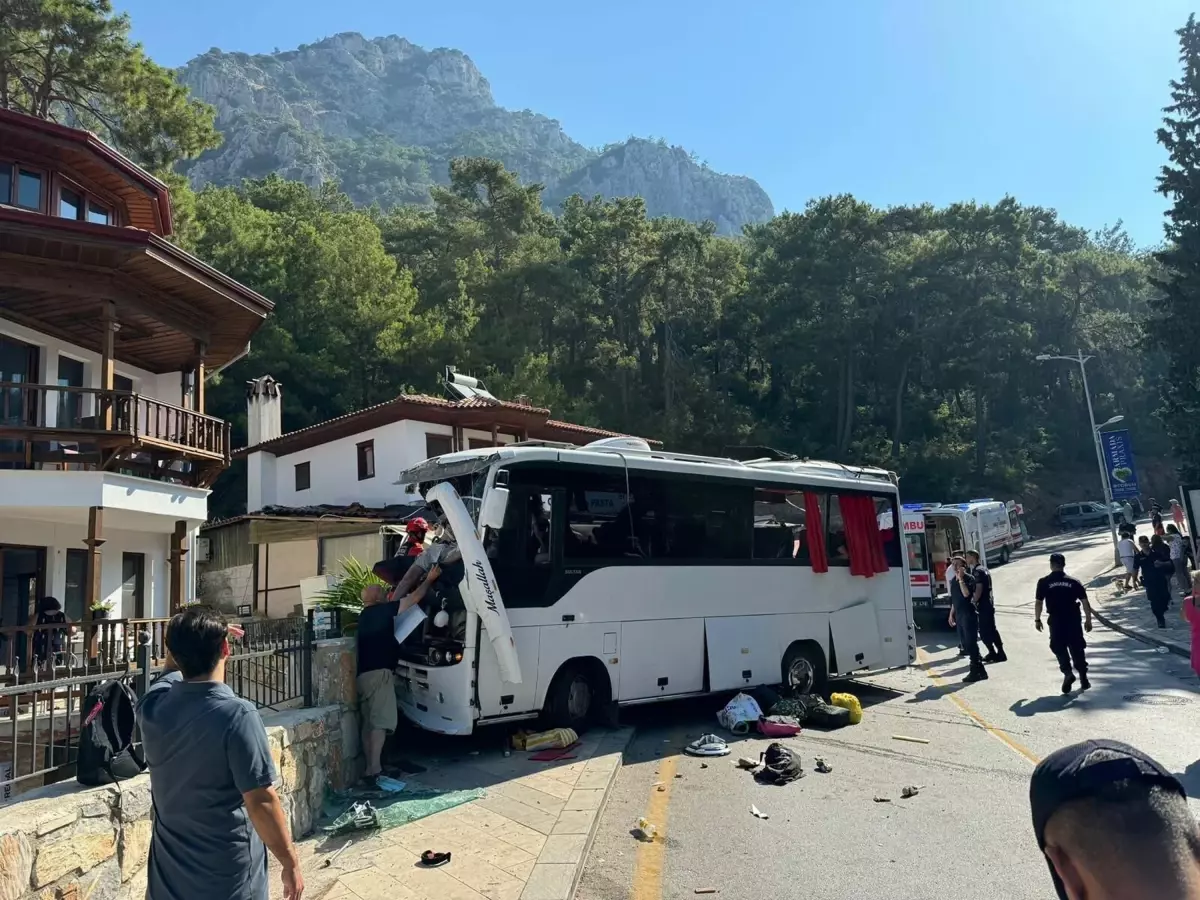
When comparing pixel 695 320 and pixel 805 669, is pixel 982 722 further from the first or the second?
pixel 695 320

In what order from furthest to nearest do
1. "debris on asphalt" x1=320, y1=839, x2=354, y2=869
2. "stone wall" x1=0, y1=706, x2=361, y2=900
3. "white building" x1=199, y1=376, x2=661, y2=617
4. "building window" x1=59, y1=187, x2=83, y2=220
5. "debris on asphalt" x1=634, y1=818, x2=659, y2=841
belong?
"white building" x1=199, y1=376, x2=661, y2=617, "building window" x1=59, y1=187, x2=83, y2=220, "debris on asphalt" x1=634, y1=818, x2=659, y2=841, "debris on asphalt" x1=320, y1=839, x2=354, y2=869, "stone wall" x1=0, y1=706, x2=361, y2=900

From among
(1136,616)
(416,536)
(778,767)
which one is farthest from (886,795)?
(1136,616)

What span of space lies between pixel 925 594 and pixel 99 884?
2147 cm

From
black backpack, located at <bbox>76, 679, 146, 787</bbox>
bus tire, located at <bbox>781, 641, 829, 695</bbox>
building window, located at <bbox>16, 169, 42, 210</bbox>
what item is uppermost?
building window, located at <bbox>16, 169, 42, 210</bbox>

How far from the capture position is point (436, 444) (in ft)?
88.9

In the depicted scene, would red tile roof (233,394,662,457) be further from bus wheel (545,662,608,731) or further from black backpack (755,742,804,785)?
black backpack (755,742,804,785)

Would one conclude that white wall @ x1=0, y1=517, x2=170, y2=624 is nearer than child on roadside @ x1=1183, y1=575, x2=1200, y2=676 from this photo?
No

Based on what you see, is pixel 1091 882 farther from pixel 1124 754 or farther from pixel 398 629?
pixel 398 629

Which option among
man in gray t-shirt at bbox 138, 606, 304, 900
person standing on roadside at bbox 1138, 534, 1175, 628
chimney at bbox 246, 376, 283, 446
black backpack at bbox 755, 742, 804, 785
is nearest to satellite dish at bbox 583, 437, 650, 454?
black backpack at bbox 755, 742, 804, 785

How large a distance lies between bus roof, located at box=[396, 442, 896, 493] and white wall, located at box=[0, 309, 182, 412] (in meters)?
9.44

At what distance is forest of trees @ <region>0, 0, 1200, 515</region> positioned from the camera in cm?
3925

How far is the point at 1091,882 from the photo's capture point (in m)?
1.51

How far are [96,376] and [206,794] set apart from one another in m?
17.2

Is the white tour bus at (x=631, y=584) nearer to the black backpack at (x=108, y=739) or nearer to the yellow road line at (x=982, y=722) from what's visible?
the yellow road line at (x=982, y=722)
